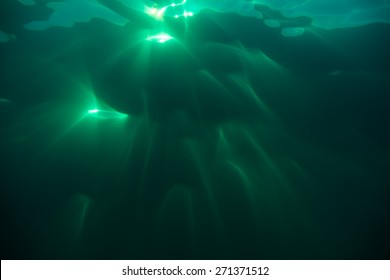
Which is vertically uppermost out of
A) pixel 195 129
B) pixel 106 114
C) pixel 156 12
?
pixel 156 12

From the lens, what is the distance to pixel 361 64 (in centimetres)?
286

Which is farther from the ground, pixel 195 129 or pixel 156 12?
pixel 156 12

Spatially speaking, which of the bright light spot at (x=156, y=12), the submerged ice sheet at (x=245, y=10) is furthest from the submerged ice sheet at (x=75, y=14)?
the bright light spot at (x=156, y=12)

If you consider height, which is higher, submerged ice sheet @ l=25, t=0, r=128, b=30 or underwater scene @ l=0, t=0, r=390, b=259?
submerged ice sheet @ l=25, t=0, r=128, b=30

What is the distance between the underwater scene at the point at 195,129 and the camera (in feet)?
7.95

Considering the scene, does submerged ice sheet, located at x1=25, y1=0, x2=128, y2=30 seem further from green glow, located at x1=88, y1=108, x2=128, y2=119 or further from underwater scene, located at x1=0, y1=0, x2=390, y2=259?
green glow, located at x1=88, y1=108, x2=128, y2=119

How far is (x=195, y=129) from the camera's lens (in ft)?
8.65

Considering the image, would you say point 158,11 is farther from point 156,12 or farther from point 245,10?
point 245,10

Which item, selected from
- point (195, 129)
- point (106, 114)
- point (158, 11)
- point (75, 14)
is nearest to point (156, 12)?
point (158, 11)

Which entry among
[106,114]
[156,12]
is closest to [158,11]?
[156,12]

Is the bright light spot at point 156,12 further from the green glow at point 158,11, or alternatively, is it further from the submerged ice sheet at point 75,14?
the submerged ice sheet at point 75,14

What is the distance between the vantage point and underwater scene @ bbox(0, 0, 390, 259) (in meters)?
2.42

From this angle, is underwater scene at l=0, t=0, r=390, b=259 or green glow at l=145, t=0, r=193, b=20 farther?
green glow at l=145, t=0, r=193, b=20

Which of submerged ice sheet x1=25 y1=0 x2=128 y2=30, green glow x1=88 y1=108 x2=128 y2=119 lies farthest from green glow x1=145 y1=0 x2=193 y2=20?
green glow x1=88 y1=108 x2=128 y2=119
